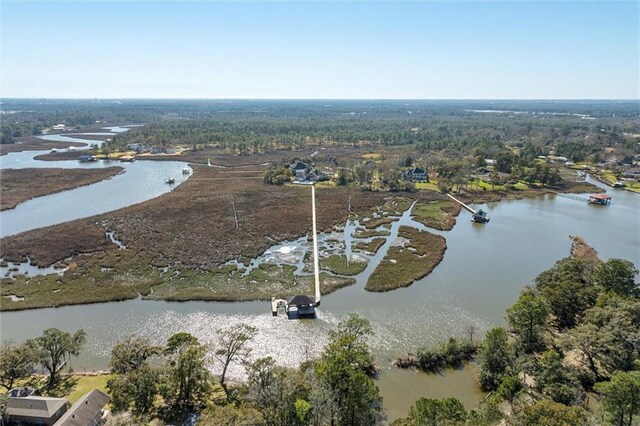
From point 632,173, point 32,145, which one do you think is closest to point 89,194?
point 32,145

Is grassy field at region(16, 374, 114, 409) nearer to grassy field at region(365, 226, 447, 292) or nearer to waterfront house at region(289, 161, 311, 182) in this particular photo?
grassy field at region(365, 226, 447, 292)

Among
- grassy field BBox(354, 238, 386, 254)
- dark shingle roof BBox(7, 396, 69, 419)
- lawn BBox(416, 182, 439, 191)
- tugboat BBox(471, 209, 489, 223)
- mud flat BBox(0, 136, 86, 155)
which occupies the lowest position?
dark shingle roof BBox(7, 396, 69, 419)

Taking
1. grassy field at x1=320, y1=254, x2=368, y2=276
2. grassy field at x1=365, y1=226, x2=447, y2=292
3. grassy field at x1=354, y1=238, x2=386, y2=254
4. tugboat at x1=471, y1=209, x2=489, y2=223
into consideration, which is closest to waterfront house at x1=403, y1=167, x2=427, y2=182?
tugboat at x1=471, y1=209, x2=489, y2=223

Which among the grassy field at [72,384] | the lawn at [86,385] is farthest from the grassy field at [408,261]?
the grassy field at [72,384]

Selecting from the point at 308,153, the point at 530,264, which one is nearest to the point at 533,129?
the point at 308,153

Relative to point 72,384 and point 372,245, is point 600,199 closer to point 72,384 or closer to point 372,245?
point 372,245
